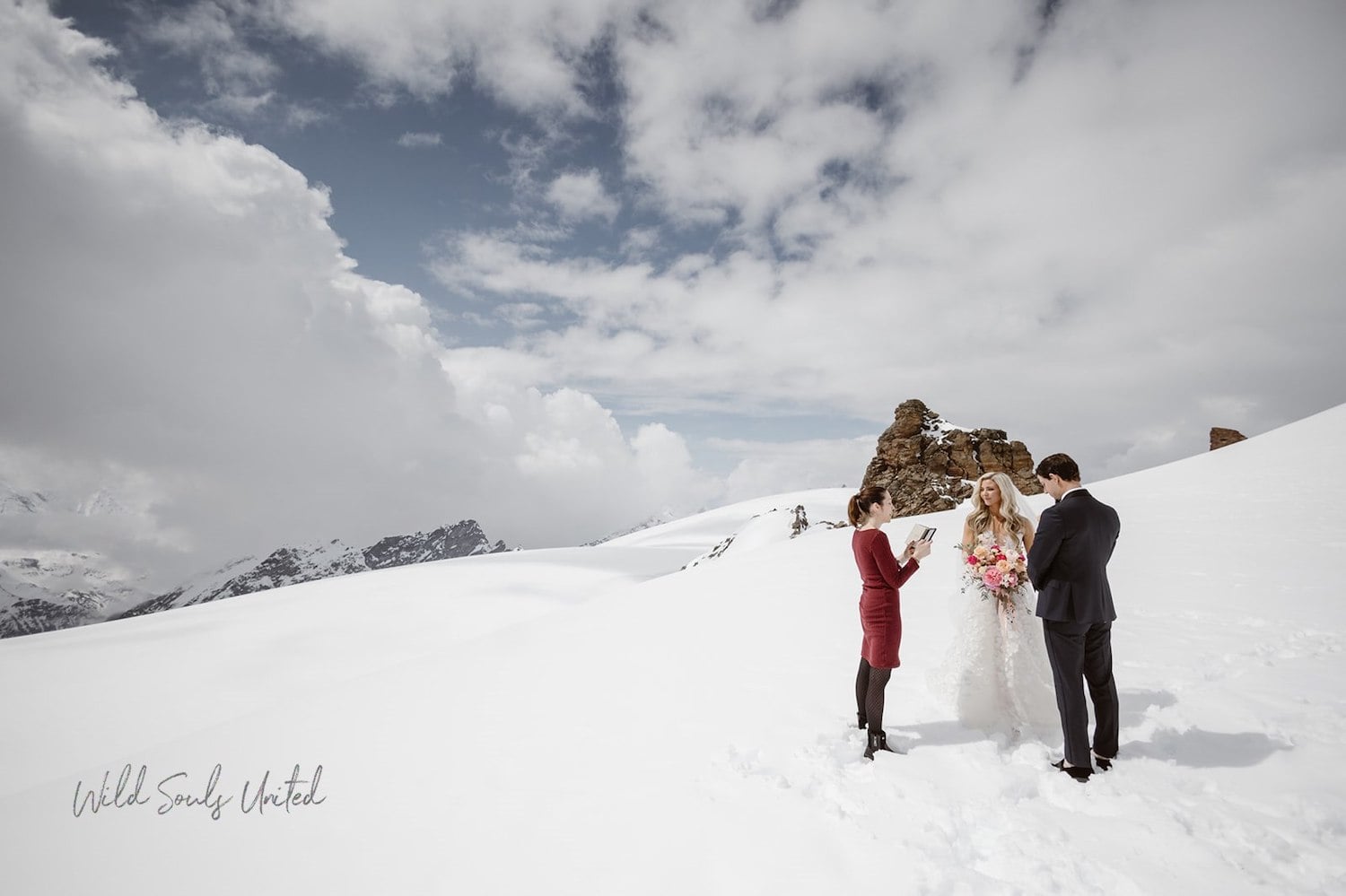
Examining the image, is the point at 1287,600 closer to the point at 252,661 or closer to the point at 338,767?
the point at 338,767

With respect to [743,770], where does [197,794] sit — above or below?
below

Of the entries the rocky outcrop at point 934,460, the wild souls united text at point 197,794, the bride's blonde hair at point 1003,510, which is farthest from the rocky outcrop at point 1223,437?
the wild souls united text at point 197,794

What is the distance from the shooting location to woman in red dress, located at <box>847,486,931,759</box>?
4.87 metres

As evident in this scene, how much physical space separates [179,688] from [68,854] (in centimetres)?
1330

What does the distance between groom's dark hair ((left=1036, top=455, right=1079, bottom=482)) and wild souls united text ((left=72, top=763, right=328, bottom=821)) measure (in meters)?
7.93

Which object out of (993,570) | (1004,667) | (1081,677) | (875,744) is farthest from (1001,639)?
(875,744)

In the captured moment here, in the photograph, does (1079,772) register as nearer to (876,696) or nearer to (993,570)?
(876,696)

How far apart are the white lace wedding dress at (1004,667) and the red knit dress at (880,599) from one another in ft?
3.29

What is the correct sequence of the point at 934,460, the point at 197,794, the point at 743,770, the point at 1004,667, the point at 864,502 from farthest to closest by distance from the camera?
1. the point at 934,460
2. the point at 197,794
3. the point at 1004,667
4. the point at 864,502
5. the point at 743,770

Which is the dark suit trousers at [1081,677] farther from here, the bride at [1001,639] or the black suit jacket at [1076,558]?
the bride at [1001,639]

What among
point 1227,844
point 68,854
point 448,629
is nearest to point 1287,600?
point 1227,844

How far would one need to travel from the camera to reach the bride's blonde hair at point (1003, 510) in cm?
536

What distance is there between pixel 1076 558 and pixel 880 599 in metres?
1.60

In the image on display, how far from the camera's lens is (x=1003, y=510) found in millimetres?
5379
